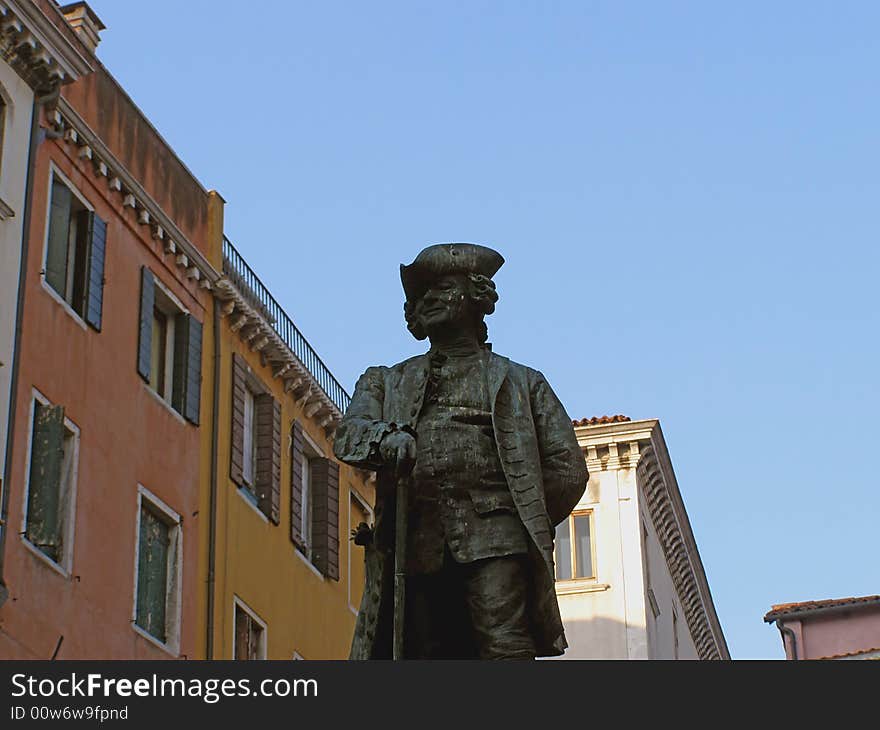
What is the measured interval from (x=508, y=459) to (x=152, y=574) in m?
20.1

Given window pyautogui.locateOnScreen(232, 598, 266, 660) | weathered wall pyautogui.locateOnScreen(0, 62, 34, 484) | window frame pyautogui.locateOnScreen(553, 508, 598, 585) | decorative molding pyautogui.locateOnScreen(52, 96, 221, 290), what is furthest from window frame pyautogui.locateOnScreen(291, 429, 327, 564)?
weathered wall pyautogui.locateOnScreen(0, 62, 34, 484)

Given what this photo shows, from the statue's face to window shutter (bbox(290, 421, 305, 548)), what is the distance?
24737 millimetres

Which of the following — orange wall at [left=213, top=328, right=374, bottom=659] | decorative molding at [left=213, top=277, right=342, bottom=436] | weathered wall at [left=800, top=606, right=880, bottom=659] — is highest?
decorative molding at [left=213, top=277, right=342, bottom=436]

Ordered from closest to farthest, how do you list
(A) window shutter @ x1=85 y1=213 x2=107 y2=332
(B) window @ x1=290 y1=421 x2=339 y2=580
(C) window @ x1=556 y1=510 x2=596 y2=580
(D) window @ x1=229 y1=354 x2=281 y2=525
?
(A) window shutter @ x1=85 y1=213 x2=107 y2=332 < (D) window @ x1=229 y1=354 x2=281 y2=525 < (B) window @ x1=290 y1=421 x2=339 y2=580 < (C) window @ x1=556 y1=510 x2=596 y2=580

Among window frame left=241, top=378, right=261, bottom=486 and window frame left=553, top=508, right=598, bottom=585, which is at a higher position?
window frame left=553, top=508, right=598, bottom=585

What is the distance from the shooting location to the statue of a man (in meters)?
9.41

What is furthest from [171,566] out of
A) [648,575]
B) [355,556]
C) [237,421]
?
[648,575]

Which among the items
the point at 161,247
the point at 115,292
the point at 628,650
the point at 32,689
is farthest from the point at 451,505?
the point at 628,650

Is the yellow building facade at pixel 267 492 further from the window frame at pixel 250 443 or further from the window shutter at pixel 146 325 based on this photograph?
the window shutter at pixel 146 325

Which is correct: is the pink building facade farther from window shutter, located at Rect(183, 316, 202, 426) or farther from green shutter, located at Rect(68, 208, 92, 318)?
green shutter, located at Rect(68, 208, 92, 318)

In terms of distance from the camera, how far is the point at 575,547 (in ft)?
151

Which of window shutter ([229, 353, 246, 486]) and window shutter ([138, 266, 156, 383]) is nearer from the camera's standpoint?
window shutter ([138, 266, 156, 383])

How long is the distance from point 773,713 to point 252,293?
27.1 m

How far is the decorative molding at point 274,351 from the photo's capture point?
32.9 meters
